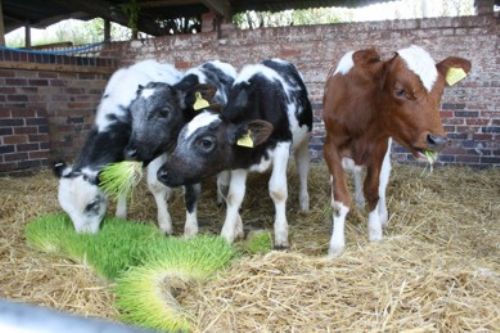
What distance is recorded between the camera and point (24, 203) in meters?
4.38

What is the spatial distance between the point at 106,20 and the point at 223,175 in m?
5.35

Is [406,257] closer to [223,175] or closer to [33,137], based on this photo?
[223,175]

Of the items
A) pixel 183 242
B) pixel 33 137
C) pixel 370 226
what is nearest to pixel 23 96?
pixel 33 137

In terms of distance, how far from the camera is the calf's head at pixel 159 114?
3697 millimetres

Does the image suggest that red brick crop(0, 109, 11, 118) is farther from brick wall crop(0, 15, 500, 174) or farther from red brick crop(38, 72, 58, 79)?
red brick crop(38, 72, 58, 79)

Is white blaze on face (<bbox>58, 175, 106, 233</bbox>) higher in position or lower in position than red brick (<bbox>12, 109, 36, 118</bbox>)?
lower

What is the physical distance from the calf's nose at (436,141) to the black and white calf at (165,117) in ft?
5.59

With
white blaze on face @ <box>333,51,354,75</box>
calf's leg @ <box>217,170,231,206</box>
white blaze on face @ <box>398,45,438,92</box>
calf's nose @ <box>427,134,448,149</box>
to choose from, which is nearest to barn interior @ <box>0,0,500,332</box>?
calf's leg @ <box>217,170,231,206</box>

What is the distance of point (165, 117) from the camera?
383 centimetres

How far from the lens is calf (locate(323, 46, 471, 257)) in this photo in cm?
299

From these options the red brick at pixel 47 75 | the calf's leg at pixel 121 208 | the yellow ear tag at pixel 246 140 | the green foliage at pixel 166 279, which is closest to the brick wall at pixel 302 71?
the red brick at pixel 47 75

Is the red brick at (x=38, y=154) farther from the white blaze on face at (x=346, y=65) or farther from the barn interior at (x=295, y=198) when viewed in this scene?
the white blaze on face at (x=346, y=65)

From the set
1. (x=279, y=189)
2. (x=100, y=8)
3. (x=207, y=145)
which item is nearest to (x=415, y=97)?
(x=279, y=189)

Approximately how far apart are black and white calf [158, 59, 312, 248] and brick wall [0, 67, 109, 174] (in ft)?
11.2
